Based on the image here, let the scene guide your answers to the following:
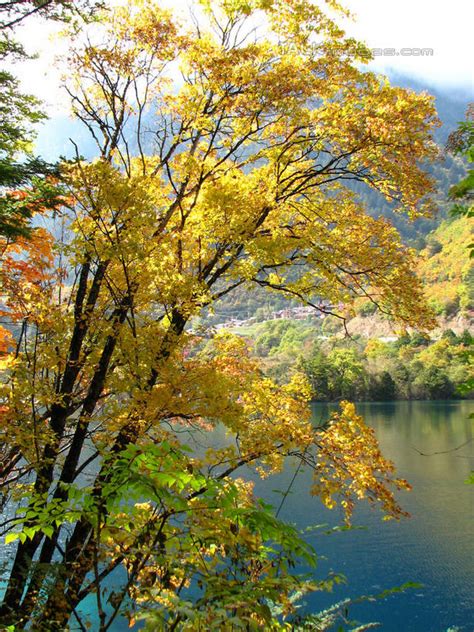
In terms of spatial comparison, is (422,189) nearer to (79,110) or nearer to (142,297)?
(142,297)

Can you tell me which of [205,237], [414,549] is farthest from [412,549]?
[205,237]

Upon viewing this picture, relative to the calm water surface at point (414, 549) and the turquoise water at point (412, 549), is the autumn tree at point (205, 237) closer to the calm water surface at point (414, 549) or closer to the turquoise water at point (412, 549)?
the turquoise water at point (412, 549)

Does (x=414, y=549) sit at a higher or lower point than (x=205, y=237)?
lower

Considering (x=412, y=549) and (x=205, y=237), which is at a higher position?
(x=205, y=237)

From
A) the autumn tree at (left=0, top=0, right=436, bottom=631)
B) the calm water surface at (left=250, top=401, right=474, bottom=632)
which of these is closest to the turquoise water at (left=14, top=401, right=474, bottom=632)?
the calm water surface at (left=250, top=401, right=474, bottom=632)

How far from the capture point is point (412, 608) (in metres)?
14.2

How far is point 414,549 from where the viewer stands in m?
17.7

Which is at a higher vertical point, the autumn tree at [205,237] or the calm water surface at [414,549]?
the autumn tree at [205,237]

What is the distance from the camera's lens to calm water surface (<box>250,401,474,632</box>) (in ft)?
45.9

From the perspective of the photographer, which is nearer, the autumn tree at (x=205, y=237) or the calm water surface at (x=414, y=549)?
the autumn tree at (x=205, y=237)

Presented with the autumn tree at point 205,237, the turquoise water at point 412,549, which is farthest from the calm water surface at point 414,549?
the autumn tree at point 205,237

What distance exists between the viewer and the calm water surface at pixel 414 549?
45.9ft

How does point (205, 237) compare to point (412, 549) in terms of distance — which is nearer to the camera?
point (205, 237)

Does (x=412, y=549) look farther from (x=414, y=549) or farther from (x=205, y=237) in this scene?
(x=205, y=237)
